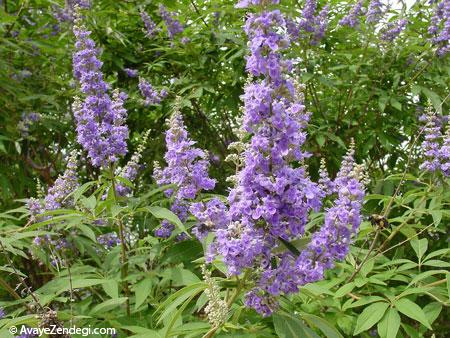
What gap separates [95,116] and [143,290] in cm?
125

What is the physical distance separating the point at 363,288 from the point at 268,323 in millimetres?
1099

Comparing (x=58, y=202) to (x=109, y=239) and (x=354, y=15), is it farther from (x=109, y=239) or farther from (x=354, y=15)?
(x=354, y=15)

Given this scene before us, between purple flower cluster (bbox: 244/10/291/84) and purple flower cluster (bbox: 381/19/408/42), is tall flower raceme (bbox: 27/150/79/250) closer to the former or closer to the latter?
purple flower cluster (bbox: 244/10/291/84)

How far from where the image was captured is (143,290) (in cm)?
326

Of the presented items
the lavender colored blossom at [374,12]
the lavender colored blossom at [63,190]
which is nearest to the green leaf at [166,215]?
the lavender colored blossom at [63,190]

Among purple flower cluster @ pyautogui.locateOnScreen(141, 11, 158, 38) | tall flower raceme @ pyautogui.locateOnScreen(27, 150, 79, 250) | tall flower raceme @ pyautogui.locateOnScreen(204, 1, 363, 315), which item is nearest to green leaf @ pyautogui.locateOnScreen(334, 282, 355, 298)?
tall flower raceme @ pyautogui.locateOnScreen(204, 1, 363, 315)

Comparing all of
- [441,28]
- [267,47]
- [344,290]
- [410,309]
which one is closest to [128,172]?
[344,290]

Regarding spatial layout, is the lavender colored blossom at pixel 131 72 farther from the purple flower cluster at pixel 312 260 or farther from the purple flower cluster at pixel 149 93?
the purple flower cluster at pixel 312 260

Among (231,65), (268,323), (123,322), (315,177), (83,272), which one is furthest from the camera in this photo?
(231,65)

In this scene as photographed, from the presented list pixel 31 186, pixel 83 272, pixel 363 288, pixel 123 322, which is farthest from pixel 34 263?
pixel 363 288

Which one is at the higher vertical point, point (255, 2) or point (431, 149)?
point (255, 2)

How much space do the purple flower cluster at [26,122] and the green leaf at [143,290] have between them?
2.92 m

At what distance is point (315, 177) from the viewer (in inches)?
222

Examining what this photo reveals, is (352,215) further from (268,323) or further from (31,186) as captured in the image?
(31,186)
